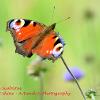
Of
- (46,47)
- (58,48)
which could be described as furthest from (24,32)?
(58,48)

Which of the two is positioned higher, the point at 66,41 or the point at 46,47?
the point at 46,47

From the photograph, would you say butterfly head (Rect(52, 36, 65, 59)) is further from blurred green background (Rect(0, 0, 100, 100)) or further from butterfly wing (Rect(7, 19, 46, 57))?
blurred green background (Rect(0, 0, 100, 100))

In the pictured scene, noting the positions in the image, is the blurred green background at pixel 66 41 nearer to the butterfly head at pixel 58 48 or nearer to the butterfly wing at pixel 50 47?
the butterfly wing at pixel 50 47

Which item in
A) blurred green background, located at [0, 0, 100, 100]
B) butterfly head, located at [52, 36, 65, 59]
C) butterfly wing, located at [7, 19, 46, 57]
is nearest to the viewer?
butterfly head, located at [52, 36, 65, 59]

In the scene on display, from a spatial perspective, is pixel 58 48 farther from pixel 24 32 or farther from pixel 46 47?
pixel 24 32

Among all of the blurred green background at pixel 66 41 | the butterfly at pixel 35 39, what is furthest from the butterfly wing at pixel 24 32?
the blurred green background at pixel 66 41

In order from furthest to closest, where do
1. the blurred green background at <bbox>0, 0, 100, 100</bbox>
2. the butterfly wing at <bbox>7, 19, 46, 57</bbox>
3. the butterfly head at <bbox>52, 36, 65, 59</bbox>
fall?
1. the blurred green background at <bbox>0, 0, 100, 100</bbox>
2. the butterfly wing at <bbox>7, 19, 46, 57</bbox>
3. the butterfly head at <bbox>52, 36, 65, 59</bbox>

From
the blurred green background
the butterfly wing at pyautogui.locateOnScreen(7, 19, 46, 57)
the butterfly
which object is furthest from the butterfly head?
the blurred green background

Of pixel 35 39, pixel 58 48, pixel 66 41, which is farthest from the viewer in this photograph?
pixel 66 41

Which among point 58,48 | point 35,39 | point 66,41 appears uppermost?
point 58,48
